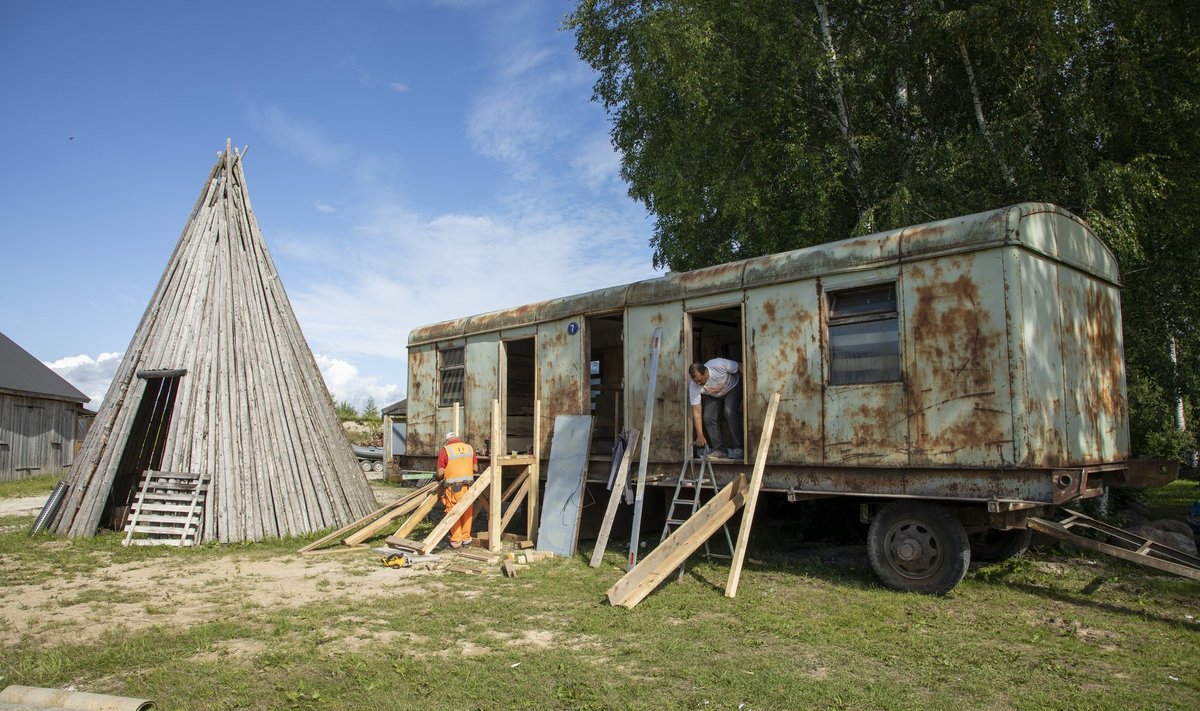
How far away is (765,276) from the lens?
945 cm

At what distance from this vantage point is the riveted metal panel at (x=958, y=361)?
7484 millimetres

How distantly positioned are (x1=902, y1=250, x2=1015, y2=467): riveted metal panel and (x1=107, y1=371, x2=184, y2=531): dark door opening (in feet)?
35.8

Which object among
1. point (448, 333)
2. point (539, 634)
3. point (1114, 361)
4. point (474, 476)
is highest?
point (448, 333)

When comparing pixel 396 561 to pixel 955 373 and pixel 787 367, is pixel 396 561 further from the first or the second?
pixel 955 373

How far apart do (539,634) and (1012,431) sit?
185 inches

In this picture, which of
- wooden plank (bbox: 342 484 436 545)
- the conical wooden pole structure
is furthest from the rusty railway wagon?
the conical wooden pole structure

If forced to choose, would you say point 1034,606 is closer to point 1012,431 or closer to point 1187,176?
point 1012,431

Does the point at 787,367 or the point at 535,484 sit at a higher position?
the point at 787,367

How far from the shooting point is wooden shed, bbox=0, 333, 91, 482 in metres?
25.9

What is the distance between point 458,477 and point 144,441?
6.67 meters

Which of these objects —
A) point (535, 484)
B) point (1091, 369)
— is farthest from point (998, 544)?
point (535, 484)

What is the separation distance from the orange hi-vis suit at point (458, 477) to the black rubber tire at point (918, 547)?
5764 millimetres

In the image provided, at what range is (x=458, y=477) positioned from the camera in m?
11.5

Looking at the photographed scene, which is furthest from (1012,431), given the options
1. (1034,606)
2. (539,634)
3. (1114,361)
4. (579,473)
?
(579,473)
